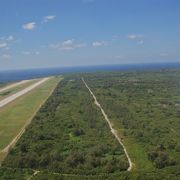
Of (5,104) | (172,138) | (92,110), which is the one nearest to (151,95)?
(92,110)

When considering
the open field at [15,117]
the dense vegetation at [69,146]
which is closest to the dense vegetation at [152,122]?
the dense vegetation at [69,146]

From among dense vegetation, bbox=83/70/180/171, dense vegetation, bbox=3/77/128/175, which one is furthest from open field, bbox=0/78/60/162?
dense vegetation, bbox=83/70/180/171

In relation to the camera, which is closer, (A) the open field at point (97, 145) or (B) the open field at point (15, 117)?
(A) the open field at point (97, 145)

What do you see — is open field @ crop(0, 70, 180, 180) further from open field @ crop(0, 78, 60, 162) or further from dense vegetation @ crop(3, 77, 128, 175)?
open field @ crop(0, 78, 60, 162)

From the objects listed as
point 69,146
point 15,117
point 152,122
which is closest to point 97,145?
point 69,146

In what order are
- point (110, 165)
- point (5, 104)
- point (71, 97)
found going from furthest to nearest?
point (71, 97) < point (5, 104) < point (110, 165)

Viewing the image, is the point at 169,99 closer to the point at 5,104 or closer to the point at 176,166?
the point at 5,104

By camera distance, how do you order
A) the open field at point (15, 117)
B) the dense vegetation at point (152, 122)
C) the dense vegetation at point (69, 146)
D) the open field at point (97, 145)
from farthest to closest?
the open field at point (15, 117) < the dense vegetation at point (152, 122) < the dense vegetation at point (69, 146) < the open field at point (97, 145)

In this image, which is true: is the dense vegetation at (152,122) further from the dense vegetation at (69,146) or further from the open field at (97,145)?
the dense vegetation at (69,146)
